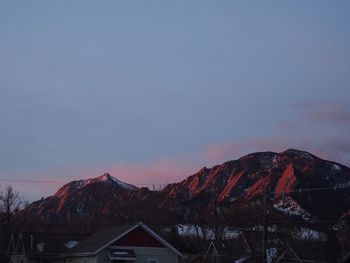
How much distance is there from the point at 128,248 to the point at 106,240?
211cm

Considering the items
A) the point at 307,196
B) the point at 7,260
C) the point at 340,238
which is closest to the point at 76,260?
the point at 7,260

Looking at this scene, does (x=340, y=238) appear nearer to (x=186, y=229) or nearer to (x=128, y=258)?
(x=186, y=229)

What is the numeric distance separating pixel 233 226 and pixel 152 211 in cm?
2710

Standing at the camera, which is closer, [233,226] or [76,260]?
[76,260]

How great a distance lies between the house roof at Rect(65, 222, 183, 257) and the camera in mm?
60094

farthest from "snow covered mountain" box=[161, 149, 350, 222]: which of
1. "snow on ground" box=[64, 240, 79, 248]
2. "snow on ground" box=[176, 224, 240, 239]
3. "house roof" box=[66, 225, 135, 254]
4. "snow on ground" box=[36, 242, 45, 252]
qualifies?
"house roof" box=[66, 225, 135, 254]

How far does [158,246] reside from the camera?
205 feet

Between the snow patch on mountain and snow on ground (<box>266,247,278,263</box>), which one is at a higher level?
the snow patch on mountain

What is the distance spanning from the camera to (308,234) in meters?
114

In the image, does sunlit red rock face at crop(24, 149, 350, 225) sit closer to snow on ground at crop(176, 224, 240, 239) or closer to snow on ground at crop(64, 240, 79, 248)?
snow on ground at crop(176, 224, 240, 239)

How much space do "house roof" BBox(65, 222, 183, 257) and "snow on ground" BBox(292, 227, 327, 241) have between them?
44.7 metres

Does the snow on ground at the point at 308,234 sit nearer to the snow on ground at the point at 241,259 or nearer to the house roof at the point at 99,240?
the snow on ground at the point at 241,259

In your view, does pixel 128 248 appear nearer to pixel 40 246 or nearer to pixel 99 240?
pixel 99 240

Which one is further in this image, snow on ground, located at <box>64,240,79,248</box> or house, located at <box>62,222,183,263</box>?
snow on ground, located at <box>64,240,79,248</box>
